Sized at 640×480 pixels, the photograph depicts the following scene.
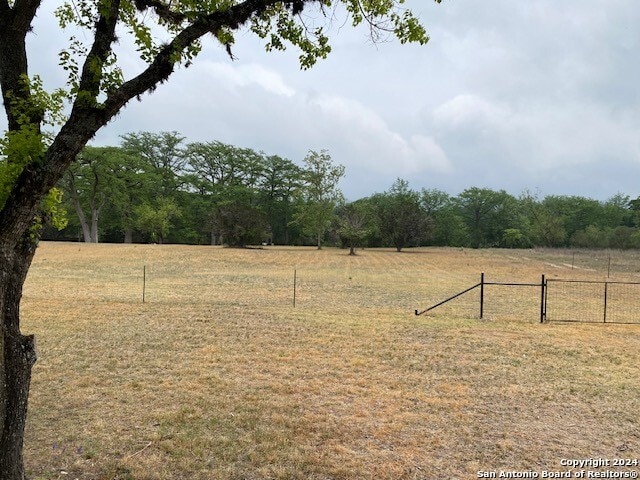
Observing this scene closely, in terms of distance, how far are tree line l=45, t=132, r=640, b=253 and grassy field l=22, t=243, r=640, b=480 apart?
3349 centimetres

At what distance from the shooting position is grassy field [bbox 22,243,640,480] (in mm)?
4090

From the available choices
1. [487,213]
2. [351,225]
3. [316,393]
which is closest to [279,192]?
[351,225]

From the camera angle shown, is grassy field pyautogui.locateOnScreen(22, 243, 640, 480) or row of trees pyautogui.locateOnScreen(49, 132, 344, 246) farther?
row of trees pyautogui.locateOnScreen(49, 132, 344, 246)

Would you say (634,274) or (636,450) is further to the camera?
(634,274)

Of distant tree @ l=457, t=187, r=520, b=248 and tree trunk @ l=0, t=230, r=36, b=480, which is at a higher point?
distant tree @ l=457, t=187, r=520, b=248

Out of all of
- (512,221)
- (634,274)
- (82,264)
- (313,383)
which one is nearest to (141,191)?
(82,264)

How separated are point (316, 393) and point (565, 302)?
1297 cm

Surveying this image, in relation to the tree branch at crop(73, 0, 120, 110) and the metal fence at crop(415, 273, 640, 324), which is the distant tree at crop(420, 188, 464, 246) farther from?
the tree branch at crop(73, 0, 120, 110)

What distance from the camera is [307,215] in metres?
51.1

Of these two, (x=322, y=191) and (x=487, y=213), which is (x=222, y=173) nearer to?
(x=322, y=191)

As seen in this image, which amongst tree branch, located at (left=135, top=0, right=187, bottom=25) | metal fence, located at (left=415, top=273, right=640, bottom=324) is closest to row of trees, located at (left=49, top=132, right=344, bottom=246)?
metal fence, located at (left=415, top=273, right=640, bottom=324)

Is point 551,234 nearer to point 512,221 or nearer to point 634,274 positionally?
point 512,221

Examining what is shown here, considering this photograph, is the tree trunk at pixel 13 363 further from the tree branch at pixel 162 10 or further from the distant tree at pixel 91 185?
the distant tree at pixel 91 185

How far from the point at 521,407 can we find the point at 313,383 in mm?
2716
